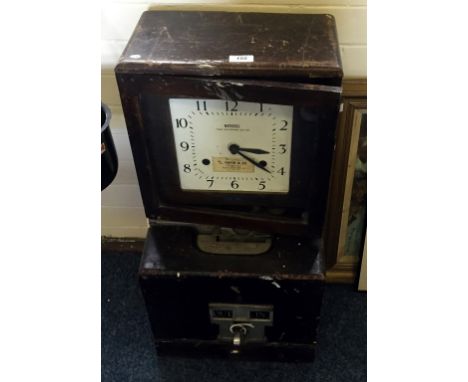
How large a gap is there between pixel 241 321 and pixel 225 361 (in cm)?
21

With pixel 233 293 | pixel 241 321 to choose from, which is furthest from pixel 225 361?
pixel 233 293

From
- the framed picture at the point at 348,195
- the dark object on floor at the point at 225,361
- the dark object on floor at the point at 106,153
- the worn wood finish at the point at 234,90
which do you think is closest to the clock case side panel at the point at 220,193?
the worn wood finish at the point at 234,90

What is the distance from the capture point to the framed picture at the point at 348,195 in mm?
1169

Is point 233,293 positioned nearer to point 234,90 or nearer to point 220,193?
point 220,193

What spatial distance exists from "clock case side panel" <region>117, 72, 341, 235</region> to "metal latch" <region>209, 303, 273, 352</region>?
0.20 meters

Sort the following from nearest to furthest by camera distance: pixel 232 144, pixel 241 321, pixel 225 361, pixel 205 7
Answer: pixel 232 144, pixel 205 7, pixel 241 321, pixel 225 361

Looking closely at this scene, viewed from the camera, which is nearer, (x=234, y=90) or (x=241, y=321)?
(x=234, y=90)

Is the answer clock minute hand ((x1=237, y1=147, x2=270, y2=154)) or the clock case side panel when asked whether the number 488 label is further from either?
clock minute hand ((x1=237, y1=147, x2=270, y2=154))

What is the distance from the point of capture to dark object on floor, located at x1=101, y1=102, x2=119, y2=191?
1026mm

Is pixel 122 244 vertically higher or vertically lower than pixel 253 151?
lower

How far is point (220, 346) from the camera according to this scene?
4.03 ft

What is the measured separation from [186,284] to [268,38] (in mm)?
539

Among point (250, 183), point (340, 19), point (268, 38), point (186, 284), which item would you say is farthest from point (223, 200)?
point (340, 19)

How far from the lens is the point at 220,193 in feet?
3.37
